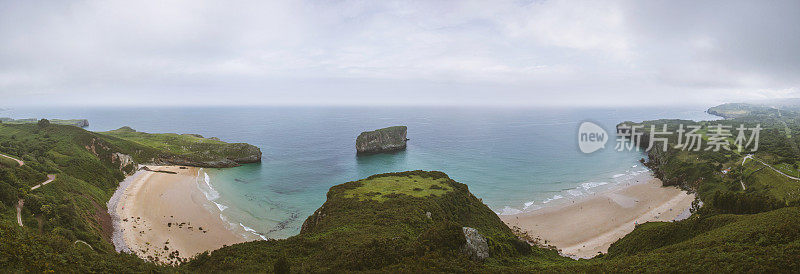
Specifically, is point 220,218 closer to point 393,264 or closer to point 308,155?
point 393,264

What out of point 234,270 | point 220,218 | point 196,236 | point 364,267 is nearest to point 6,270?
point 234,270

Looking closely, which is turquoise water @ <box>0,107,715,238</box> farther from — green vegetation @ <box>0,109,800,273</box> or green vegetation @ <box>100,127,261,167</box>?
green vegetation @ <box>0,109,800,273</box>

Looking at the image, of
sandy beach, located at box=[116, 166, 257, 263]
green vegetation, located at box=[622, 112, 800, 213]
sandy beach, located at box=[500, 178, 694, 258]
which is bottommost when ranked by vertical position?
sandy beach, located at box=[500, 178, 694, 258]

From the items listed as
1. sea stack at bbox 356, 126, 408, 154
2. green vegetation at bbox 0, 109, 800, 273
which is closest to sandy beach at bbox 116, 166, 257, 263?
green vegetation at bbox 0, 109, 800, 273

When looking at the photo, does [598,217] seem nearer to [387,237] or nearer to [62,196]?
[387,237]

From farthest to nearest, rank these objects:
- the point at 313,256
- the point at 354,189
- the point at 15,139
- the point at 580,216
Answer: the point at 15,139, the point at 580,216, the point at 354,189, the point at 313,256

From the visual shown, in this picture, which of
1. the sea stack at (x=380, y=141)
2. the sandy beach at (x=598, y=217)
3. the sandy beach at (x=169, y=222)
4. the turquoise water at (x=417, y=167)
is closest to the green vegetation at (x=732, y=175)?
the sandy beach at (x=598, y=217)

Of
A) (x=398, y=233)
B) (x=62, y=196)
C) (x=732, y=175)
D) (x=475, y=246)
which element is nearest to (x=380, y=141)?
(x=62, y=196)
